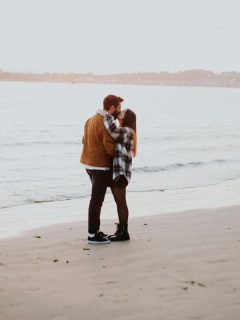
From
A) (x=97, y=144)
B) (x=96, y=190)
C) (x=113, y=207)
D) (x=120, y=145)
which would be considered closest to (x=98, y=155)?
(x=97, y=144)

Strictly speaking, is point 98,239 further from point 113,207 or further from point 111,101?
point 113,207

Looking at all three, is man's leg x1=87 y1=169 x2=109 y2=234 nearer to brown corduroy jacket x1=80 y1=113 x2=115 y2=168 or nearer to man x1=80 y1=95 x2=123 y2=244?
man x1=80 y1=95 x2=123 y2=244

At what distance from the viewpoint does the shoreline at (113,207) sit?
9008 mm

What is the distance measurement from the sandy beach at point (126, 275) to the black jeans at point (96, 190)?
1.02 feet

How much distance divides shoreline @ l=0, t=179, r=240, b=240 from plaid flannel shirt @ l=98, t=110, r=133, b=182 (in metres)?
2.18

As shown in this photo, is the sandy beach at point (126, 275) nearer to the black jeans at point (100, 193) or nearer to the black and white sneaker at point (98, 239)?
the black and white sneaker at point (98, 239)

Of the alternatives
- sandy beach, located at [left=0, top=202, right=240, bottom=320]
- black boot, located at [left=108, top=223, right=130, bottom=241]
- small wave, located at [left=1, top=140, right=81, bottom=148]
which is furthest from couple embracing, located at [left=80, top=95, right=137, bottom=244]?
small wave, located at [left=1, top=140, right=81, bottom=148]

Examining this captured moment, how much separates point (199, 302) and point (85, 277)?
4.17 ft

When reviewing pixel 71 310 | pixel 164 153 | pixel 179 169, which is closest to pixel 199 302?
pixel 71 310

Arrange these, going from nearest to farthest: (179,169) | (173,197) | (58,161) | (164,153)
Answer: (173,197)
(179,169)
(58,161)
(164,153)

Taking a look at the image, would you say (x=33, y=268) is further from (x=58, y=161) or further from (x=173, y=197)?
(x=58, y=161)

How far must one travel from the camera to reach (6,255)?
626cm

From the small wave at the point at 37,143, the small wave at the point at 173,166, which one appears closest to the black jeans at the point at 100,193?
the small wave at the point at 173,166

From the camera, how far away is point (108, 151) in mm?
6465
